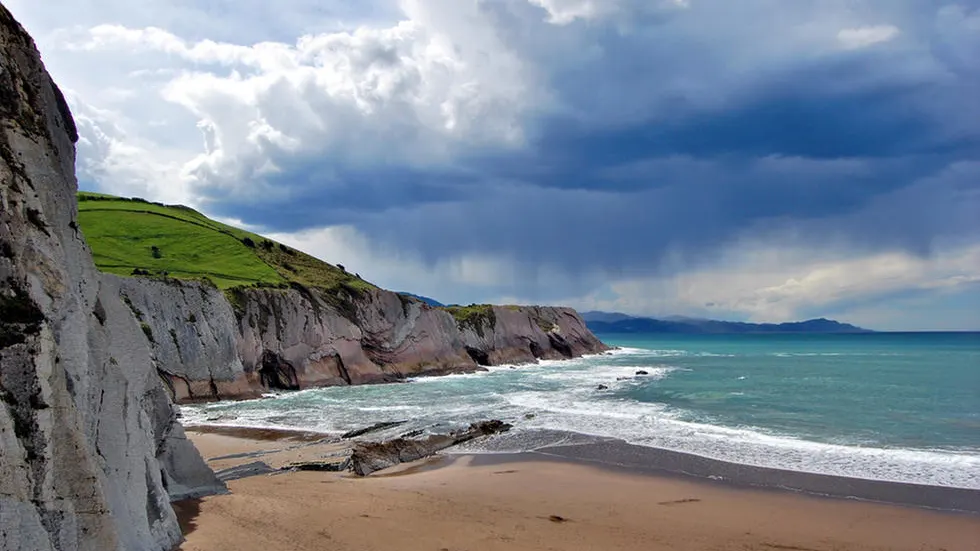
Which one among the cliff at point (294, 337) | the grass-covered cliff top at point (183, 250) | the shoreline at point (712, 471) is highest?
the grass-covered cliff top at point (183, 250)

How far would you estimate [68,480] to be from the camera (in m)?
6.77

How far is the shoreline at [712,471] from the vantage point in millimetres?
14570

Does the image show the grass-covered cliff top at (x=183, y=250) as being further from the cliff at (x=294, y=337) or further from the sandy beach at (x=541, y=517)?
the sandy beach at (x=541, y=517)

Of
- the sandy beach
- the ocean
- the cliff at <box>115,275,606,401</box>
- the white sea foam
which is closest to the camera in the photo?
the sandy beach

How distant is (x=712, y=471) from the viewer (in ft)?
56.6

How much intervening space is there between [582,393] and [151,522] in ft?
99.6

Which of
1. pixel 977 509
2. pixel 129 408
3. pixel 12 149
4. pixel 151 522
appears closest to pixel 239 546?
pixel 151 522

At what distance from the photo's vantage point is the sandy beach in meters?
11.1

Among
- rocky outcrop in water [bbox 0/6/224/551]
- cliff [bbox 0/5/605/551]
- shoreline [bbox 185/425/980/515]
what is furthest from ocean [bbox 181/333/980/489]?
rocky outcrop in water [bbox 0/6/224/551]

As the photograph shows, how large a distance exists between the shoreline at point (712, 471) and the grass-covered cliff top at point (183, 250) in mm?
32859

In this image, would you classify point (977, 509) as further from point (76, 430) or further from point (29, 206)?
point (29, 206)

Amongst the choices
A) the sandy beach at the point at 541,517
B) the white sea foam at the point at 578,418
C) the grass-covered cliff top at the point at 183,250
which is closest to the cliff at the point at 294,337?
the white sea foam at the point at 578,418

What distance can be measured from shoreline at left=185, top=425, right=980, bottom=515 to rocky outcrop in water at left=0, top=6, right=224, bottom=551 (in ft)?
31.2

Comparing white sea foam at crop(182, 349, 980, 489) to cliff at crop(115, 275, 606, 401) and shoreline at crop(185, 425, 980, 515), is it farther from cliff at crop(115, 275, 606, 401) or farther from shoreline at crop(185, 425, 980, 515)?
cliff at crop(115, 275, 606, 401)
